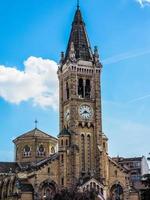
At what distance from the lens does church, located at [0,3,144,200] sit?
95.3 metres

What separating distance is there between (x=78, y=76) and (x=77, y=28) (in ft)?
38.0

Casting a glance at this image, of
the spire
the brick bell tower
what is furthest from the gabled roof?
the spire

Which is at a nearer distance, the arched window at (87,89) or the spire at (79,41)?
the arched window at (87,89)

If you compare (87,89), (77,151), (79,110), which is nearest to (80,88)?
(87,89)

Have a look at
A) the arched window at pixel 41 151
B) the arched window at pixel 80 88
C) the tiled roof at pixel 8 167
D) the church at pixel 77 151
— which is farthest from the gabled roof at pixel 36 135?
Result: the arched window at pixel 80 88

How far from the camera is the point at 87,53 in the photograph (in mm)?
106438

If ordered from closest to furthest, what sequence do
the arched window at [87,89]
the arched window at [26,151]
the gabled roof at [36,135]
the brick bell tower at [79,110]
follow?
the brick bell tower at [79,110]
the arched window at [87,89]
the arched window at [26,151]
the gabled roof at [36,135]

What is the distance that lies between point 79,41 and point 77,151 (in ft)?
78.4

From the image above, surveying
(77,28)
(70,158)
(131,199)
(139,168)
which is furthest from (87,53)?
(139,168)

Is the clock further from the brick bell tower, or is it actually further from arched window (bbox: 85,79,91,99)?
arched window (bbox: 85,79,91,99)

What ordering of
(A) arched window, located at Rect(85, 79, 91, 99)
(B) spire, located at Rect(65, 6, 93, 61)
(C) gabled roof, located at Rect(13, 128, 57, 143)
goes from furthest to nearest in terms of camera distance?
1. (C) gabled roof, located at Rect(13, 128, 57, 143)
2. (B) spire, located at Rect(65, 6, 93, 61)
3. (A) arched window, located at Rect(85, 79, 91, 99)

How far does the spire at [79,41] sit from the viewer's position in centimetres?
10538

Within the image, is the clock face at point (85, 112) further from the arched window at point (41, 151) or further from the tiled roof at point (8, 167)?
the tiled roof at point (8, 167)

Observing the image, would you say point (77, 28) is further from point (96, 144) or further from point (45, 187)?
point (45, 187)
